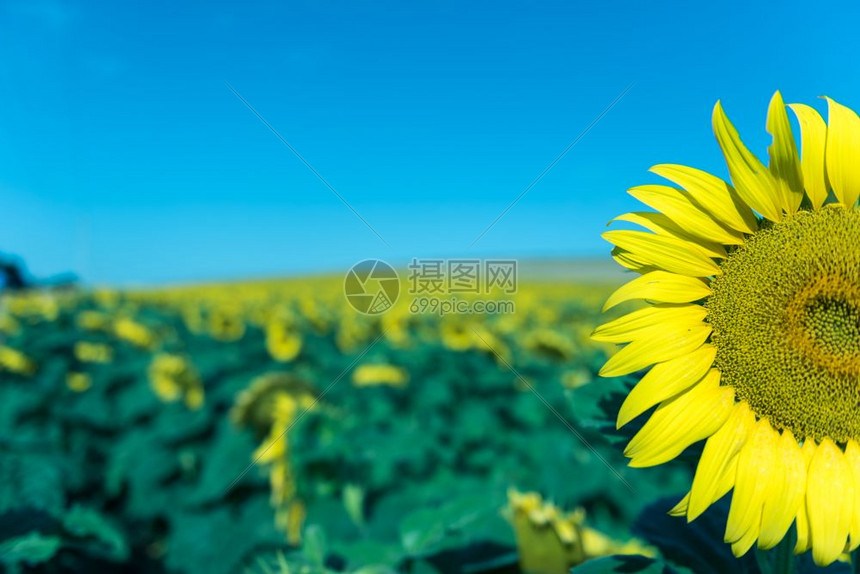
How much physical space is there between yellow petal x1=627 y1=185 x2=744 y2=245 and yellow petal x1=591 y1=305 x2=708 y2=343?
11cm

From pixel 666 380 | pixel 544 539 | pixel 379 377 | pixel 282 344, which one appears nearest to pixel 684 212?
pixel 666 380

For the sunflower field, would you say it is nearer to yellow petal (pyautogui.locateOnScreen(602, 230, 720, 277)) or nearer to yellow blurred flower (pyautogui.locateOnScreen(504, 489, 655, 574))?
yellow blurred flower (pyautogui.locateOnScreen(504, 489, 655, 574))

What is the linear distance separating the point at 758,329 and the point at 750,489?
22 centimetres

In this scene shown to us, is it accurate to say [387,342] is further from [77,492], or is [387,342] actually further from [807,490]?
[807,490]

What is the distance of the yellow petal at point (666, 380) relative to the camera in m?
0.84

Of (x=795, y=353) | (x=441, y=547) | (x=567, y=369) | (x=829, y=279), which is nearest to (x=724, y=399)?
(x=795, y=353)

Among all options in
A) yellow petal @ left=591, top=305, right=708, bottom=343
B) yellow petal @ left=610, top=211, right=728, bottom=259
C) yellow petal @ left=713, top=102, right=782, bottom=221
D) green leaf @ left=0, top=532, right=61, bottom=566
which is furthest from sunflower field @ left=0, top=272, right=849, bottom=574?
yellow petal @ left=713, top=102, right=782, bottom=221

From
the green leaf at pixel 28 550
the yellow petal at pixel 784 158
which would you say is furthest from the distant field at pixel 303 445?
the yellow petal at pixel 784 158

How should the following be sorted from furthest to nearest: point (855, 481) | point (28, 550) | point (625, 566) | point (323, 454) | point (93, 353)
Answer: point (93, 353), point (323, 454), point (28, 550), point (625, 566), point (855, 481)

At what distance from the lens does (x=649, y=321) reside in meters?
0.89

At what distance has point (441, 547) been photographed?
5.06 ft

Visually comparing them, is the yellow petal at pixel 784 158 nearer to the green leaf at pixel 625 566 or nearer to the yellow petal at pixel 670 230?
the yellow petal at pixel 670 230

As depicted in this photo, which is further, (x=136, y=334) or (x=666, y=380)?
(x=136, y=334)

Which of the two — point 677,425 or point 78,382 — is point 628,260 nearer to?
point 677,425
